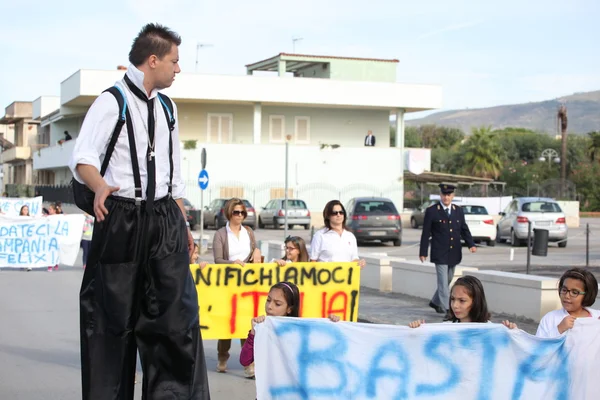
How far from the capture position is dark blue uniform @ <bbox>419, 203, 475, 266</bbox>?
13523mm

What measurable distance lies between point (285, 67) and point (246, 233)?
175 feet

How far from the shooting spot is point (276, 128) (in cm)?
5688

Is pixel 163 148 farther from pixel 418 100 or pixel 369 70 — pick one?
pixel 369 70

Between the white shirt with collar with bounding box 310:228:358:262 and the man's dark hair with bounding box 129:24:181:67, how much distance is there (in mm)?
5856

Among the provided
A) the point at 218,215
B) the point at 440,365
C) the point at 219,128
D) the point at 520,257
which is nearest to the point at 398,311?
the point at 440,365

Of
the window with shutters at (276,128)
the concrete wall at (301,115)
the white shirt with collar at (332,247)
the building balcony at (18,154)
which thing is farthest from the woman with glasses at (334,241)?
the building balcony at (18,154)

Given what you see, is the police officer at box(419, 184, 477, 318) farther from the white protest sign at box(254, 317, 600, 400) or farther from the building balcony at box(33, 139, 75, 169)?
the building balcony at box(33, 139, 75, 169)

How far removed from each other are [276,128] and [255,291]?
47401 mm

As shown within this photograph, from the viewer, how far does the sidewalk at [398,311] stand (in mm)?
12477

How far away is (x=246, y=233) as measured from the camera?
9961mm

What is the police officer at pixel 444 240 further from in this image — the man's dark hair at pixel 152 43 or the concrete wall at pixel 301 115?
the concrete wall at pixel 301 115

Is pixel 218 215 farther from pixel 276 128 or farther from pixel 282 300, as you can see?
pixel 282 300

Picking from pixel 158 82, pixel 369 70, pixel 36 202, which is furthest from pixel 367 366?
pixel 369 70

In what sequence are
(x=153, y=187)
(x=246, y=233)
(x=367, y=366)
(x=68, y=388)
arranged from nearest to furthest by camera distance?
(x=153, y=187), (x=367, y=366), (x=68, y=388), (x=246, y=233)
